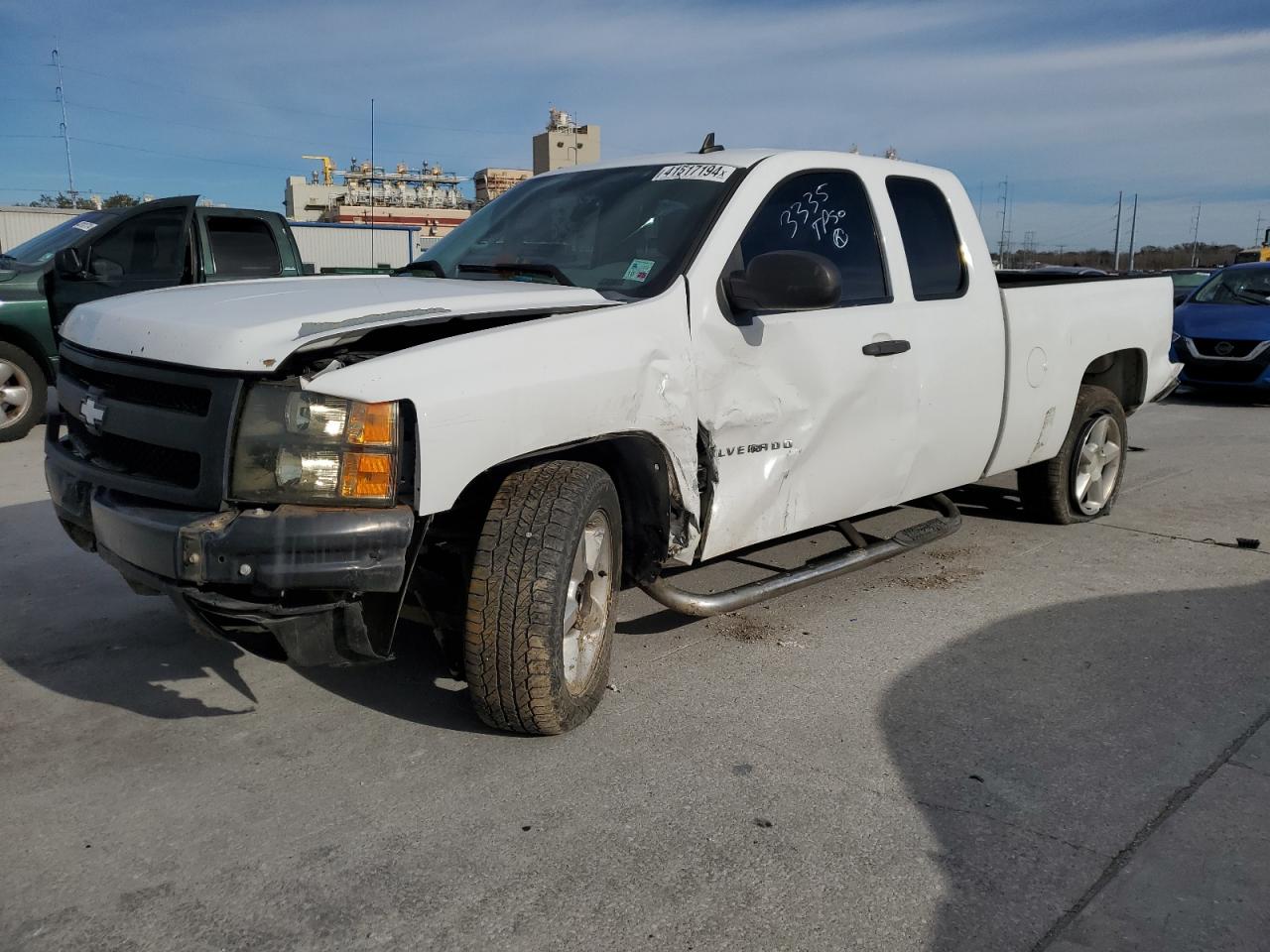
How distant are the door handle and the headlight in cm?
220

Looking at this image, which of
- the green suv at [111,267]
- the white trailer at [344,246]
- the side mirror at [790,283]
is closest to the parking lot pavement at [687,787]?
the side mirror at [790,283]

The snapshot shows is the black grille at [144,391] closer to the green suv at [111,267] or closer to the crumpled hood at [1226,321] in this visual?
the green suv at [111,267]

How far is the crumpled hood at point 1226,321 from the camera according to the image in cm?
1244

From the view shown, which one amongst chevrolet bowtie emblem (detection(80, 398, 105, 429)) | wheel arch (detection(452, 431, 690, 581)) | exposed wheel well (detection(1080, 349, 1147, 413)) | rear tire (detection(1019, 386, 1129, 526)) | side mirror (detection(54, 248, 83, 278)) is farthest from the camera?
side mirror (detection(54, 248, 83, 278))

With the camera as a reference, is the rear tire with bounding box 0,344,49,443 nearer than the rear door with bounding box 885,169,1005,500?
No

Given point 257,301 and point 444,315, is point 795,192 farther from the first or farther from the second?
point 257,301

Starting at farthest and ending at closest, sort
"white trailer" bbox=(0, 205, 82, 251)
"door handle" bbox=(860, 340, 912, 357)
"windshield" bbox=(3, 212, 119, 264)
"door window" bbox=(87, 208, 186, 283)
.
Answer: "white trailer" bbox=(0, 205, 82, 251) < "windshield" bbox=(3, 212, 119, 264) < "door window" bbox=(87, 208, 186, 283) < "door handle" bbox=(860, 340, 912, 357)

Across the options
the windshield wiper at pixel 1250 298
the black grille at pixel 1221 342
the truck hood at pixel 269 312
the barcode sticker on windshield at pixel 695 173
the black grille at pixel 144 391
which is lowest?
the black grille at pixel 1221 342

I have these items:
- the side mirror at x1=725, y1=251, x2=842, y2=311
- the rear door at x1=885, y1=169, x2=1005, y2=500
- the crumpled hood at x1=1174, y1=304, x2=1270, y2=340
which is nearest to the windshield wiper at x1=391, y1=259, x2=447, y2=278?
the side mirror at x1=725, y1=251, x2=842, y2=311

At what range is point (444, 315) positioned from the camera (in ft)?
9.74

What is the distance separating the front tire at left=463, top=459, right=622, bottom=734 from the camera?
306 centimetres

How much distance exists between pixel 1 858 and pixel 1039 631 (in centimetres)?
373

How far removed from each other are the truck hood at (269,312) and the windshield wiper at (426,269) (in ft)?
1.75

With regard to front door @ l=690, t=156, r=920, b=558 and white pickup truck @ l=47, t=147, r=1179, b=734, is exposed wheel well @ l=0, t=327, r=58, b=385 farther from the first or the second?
front door @ l=690, t=156, r=920, b=558
